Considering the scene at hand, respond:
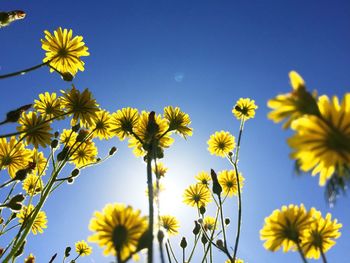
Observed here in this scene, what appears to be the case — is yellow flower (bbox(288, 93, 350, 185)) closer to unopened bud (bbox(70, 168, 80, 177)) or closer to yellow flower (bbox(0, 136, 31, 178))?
unopened bud (bbox(70, 168, 80, 177))

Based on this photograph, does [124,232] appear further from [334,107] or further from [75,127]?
[75,127]

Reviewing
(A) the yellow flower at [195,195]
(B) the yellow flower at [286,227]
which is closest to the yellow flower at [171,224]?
(A) the yellow flower at [195,195]

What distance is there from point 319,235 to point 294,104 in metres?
1.79

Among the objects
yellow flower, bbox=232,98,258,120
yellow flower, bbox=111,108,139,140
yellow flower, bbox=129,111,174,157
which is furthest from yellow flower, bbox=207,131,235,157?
yellow flower, bbox=111,108,139,140

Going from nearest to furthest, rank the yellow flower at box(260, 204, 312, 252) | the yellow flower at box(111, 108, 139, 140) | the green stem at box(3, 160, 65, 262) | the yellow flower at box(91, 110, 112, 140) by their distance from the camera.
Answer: the yellow flower at box(260, 204, 312, 252) < the green stem at box(3, 160, 65, 262) < the yellow flower at box(111, 108, 139, 140) < the yellow flower at box(91, 110, 112, 140)

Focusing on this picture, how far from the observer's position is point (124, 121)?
6.07m

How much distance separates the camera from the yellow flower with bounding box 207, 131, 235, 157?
9.42 m

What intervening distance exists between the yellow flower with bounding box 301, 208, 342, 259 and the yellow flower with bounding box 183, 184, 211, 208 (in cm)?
470

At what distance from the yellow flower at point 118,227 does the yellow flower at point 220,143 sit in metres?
6.82

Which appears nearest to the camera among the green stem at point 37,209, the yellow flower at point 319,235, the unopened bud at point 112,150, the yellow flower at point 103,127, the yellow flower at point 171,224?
the yellow flower at point 319,235

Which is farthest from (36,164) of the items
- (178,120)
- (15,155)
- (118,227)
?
(118,227)

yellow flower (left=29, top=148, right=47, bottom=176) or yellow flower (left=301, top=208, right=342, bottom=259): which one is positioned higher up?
yellow flower (left=29, top=148, right=47, bottom=176)

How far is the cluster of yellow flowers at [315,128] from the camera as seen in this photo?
8.25ft

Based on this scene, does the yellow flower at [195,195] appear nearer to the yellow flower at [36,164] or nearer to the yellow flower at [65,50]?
the yellow flower at [36,164]
